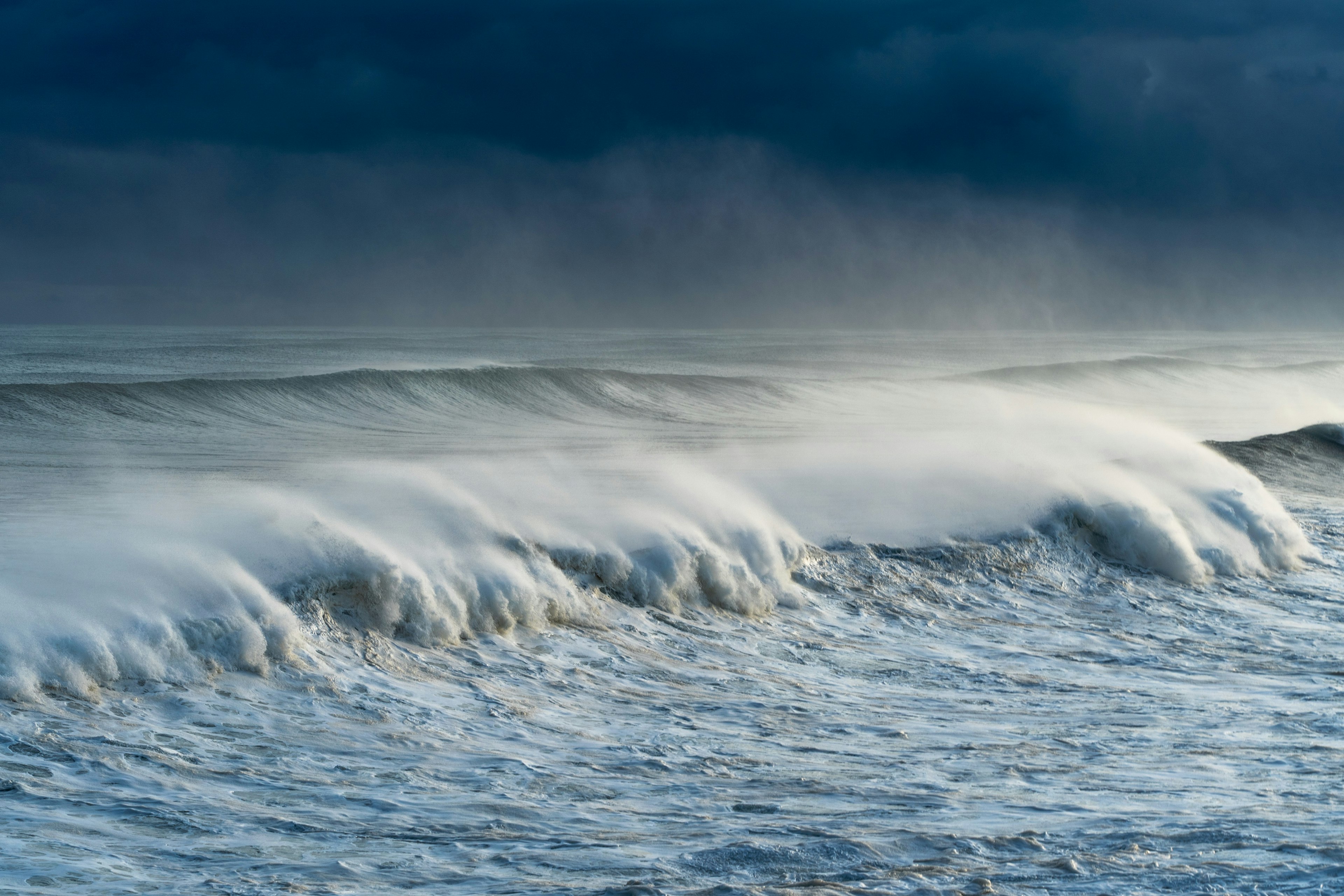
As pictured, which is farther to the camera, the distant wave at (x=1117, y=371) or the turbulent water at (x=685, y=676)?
the distant wave at (x=1117, y=371)

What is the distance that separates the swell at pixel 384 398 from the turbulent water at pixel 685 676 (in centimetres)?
962

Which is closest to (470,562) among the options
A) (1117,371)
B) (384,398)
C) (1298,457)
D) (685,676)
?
(685,676)

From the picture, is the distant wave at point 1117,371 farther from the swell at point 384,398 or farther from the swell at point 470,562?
the swell at point 470,562

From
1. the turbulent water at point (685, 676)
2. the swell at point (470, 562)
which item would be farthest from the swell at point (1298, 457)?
the swell at point (470, 562)

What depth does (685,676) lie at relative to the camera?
7.09 meters

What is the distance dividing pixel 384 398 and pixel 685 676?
77.6ft

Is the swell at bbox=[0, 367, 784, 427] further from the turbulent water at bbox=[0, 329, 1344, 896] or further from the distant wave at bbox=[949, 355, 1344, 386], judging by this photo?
the distant wave at bbox=[949, 355, 1344, 386]

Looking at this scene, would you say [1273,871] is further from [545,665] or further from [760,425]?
[760,425]

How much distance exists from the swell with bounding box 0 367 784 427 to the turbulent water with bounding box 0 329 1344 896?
9.62m

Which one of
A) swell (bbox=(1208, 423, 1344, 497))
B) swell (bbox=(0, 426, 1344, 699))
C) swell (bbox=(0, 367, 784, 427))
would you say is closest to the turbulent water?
swell (bbox=(0, 426, 1344, 699))

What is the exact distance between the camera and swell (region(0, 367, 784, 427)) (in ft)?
81.6

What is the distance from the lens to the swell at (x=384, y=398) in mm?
24859

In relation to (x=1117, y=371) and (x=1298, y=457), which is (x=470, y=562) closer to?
(x=1298, y=457)

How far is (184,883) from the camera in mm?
3943
